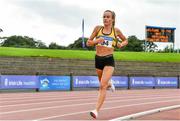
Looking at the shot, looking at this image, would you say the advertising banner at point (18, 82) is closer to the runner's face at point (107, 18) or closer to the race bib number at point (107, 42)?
the race bib number at point (107, 42)

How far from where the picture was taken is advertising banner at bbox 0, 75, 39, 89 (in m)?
30.2

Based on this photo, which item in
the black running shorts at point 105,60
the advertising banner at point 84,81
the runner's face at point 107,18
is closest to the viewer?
the runner's face at point 107,18

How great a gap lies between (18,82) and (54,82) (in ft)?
9.18

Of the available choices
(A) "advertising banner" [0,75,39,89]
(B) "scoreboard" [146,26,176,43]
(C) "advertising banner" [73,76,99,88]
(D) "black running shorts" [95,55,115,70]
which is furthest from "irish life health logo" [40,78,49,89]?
(B) "scoreboard" [146,26,176,43]

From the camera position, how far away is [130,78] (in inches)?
1517

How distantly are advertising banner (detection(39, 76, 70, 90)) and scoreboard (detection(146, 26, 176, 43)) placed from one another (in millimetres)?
24641

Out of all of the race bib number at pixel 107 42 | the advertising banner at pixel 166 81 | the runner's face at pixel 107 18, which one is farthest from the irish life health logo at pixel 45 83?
the runner's face at pixel 107 18

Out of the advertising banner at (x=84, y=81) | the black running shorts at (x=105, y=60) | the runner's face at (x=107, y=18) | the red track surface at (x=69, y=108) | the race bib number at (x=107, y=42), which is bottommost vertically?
the advertising banner at (x=84, y=81)

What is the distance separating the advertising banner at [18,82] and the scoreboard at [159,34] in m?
27.1

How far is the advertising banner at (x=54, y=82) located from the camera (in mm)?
32469

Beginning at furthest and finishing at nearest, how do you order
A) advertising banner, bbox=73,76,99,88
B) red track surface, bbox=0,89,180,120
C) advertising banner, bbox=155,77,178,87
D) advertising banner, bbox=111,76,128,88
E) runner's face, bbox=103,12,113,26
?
advertising banner, bbox=155,77,178,87 → advertising banner, bbox=111,76,128,88 → advertising banner, bbox=73,76,99,88 → red track surface, bbox=0,89,180,120 → runner's face, bbox=103,12,113,26

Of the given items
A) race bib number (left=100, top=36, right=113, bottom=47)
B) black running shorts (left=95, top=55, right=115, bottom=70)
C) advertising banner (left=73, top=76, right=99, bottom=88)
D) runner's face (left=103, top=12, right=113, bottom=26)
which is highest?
runner's face (left=103, top=12, right=113, bottom=26)

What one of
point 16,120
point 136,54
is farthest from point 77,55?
point 16,120

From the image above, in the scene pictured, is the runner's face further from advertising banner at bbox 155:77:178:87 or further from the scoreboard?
the scoreboard
